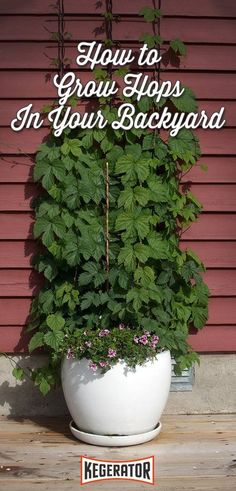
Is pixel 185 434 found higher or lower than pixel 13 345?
lower

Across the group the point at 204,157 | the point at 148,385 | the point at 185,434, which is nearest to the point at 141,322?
the point at 148,385

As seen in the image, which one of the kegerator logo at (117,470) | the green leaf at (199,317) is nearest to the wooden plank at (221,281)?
the green leaf at (199,317)

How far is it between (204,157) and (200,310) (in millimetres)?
795

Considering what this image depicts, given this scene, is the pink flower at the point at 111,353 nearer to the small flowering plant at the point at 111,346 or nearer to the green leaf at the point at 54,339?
the small flowering plant at the point at 111,346

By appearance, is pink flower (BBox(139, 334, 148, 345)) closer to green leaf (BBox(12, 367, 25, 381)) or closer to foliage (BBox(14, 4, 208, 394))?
foliage (BBox(14, 4, 208, 394))

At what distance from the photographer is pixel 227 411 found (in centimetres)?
460

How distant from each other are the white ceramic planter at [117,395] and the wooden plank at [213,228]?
29.5 inches

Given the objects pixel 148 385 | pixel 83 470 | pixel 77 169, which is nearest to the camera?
pixel 83 470

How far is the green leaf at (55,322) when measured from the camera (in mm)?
4176

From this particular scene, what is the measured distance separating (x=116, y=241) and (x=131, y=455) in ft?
3.44

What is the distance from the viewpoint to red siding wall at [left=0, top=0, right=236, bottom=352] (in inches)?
175

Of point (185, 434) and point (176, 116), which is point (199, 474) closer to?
point (185, 434)

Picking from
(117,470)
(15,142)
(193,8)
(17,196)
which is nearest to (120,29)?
(193,8)

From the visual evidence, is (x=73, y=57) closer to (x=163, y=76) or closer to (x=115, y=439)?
(x=163, y=76)
